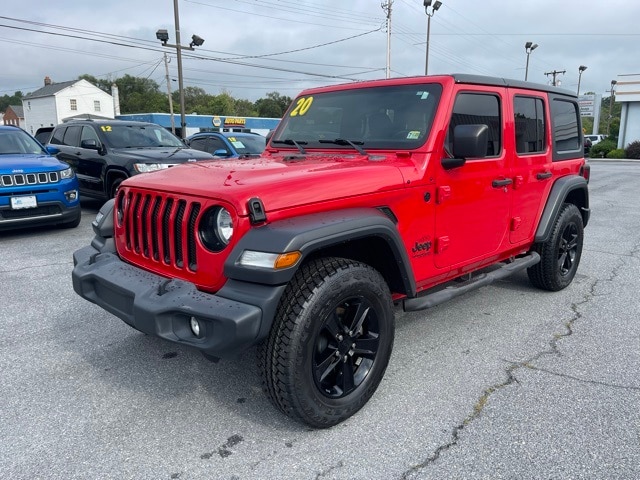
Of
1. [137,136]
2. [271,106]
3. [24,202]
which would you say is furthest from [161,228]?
[271,106]

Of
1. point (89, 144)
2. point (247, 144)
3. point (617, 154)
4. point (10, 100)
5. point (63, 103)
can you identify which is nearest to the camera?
point (89, 144)

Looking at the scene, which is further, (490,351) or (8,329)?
(8,329)

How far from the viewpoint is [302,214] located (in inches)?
104

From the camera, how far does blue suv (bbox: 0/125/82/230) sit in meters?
6.97

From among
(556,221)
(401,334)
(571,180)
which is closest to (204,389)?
(401,334)

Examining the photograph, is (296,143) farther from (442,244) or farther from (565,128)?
(565,128)

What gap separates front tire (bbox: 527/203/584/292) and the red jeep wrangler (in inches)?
17.7

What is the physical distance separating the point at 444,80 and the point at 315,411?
2326 millimetres

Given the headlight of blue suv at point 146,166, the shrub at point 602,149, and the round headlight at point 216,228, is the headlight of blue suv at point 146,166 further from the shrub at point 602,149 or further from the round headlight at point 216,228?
the shrub at point 602,149

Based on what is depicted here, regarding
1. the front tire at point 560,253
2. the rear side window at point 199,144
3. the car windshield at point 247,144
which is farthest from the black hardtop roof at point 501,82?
the rear side window at point 199,144

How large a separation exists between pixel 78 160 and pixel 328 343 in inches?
326

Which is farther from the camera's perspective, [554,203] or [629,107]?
[629,107]

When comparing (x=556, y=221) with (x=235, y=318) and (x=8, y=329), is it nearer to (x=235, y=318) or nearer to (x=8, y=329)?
(x=235, y=318)

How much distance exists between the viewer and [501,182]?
3.80 meters
